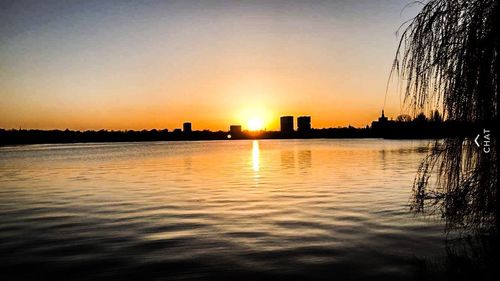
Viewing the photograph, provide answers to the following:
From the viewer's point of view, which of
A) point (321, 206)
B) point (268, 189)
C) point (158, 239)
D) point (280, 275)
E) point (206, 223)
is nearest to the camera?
point (280, 275)

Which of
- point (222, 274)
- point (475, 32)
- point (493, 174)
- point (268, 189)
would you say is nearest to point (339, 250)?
point (222, 274)

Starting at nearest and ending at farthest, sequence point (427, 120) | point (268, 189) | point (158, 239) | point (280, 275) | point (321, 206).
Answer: point (280, 275) → point (427, 120) → point (158, 239) → point (321, 206) → point (268, 189)

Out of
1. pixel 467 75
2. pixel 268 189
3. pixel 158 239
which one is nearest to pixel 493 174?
pixel 467 75

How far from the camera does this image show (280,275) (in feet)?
25.8

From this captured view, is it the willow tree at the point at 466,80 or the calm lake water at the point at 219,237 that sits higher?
the willow tree at the point at 466,80

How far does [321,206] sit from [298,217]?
8.44 feet

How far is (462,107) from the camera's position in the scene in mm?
8359

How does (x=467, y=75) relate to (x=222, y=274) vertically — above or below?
above

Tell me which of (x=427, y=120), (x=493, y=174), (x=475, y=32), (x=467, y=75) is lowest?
(x=493, y=174)

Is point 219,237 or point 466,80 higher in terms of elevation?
point 466,80

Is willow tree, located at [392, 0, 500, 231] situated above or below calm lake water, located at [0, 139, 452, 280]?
above

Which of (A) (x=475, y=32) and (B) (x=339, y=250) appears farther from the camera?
(B) (x=339, y=250)

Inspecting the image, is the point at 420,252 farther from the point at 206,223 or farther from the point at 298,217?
the point at 206,223

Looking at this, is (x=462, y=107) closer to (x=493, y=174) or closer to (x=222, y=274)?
(x=493, y=174)
